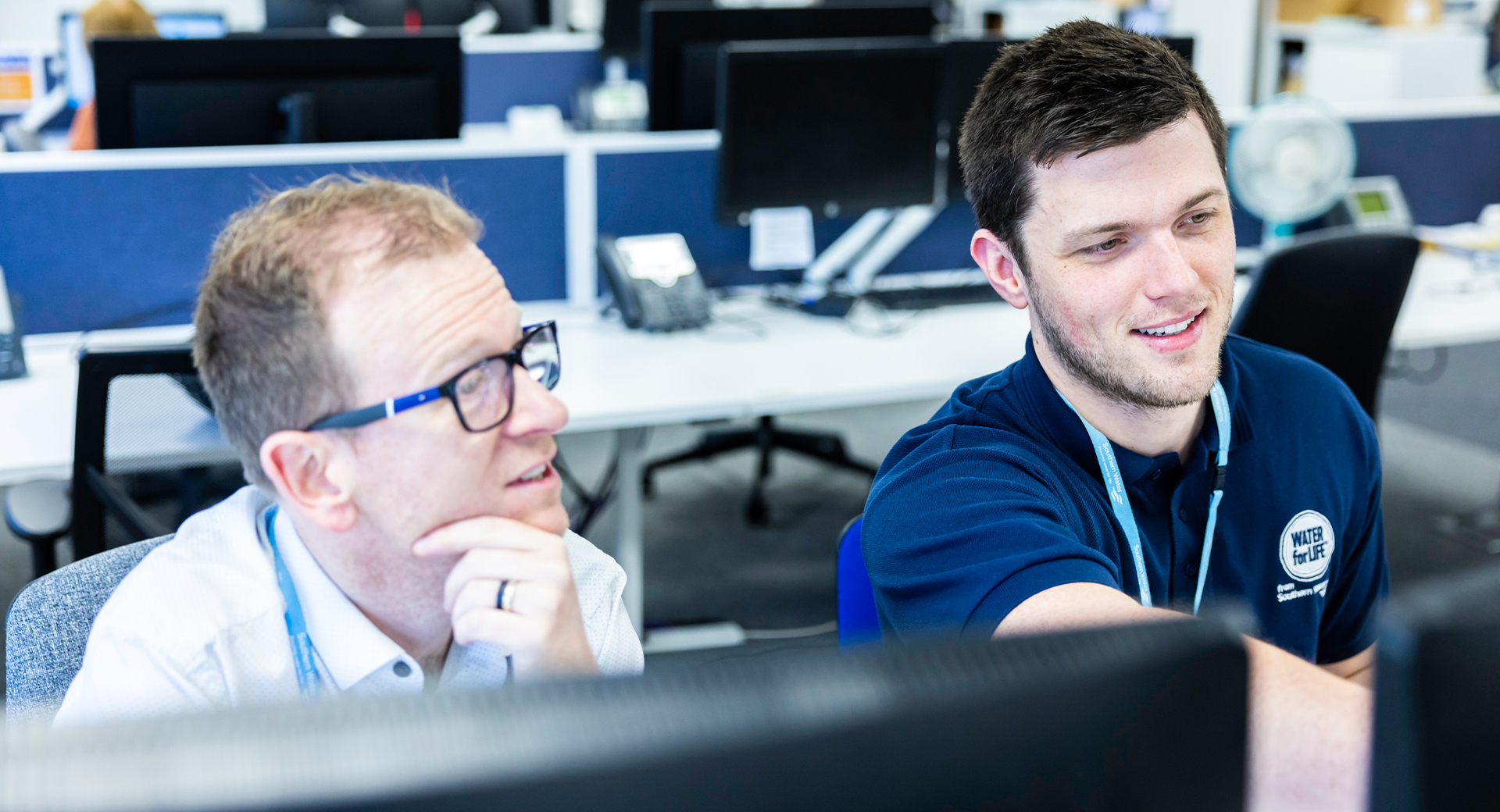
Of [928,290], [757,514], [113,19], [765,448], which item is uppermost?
[113,19]

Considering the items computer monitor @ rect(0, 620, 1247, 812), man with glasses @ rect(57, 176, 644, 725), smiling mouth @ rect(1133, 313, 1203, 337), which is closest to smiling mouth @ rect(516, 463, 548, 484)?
man with glasses @ rect(57, 176, 644, 725)

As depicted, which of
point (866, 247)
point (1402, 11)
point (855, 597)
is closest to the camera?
point (855, 597)

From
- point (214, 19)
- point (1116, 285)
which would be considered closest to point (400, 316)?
point (1116, 285)

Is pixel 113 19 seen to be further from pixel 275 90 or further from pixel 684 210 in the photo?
pixel 684 210

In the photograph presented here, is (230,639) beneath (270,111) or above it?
beneath

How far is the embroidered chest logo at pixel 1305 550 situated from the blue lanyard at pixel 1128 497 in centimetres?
8

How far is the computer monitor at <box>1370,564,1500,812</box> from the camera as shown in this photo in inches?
12.7

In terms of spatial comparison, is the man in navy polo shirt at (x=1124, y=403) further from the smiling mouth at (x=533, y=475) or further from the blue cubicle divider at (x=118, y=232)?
the blue cubicle divider at (x=118, y=232)

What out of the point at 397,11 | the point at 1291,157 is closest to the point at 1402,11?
the point at 1291,157

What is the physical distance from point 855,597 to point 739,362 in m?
1.22

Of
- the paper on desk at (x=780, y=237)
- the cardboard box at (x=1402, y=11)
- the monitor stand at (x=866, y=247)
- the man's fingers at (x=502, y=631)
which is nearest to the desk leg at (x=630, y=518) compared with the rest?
the paper on desk at (x=780, y=237)

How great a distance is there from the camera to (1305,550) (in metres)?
1.13

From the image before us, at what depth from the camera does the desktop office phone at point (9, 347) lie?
2223 millimetres

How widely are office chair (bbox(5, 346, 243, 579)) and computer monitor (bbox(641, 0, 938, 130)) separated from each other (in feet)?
5.17
